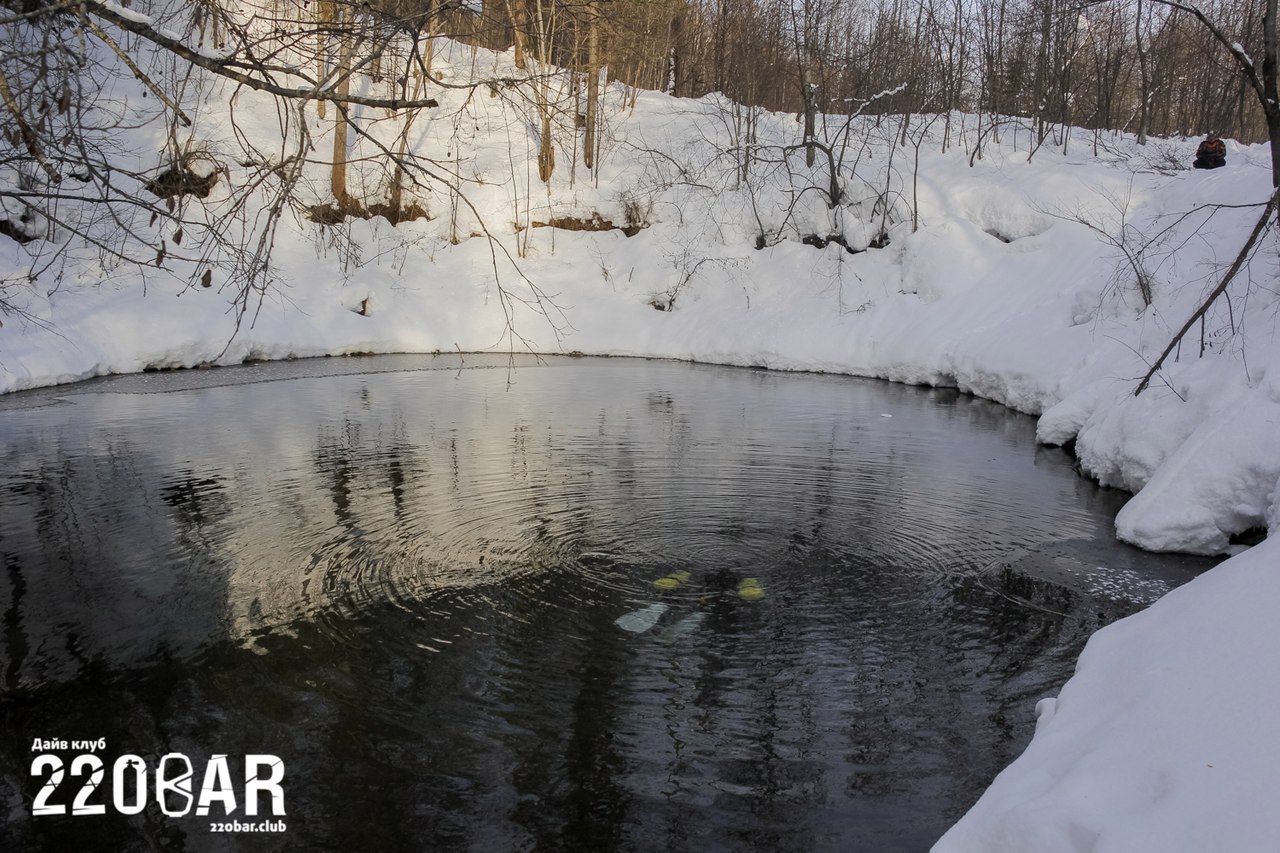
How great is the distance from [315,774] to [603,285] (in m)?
25.2

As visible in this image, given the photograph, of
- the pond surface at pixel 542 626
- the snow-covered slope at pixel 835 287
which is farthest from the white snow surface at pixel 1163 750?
the snow-covered slope at pixel 835 287

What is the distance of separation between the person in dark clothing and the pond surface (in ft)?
49.7

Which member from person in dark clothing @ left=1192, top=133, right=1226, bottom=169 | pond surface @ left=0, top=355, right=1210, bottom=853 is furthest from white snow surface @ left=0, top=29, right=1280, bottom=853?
pond surface @ left=0, top=355, right=1210, bottom=853

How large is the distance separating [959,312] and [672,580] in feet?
56.2

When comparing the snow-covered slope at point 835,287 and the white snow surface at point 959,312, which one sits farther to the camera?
the snow-covered slope at point 835,287

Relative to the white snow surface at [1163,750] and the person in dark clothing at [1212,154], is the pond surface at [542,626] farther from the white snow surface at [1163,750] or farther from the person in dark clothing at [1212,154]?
the person in dark clothing at [1212,154]

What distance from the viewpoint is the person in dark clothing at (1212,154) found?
79.0 feet

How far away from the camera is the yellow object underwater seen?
775 centimetres

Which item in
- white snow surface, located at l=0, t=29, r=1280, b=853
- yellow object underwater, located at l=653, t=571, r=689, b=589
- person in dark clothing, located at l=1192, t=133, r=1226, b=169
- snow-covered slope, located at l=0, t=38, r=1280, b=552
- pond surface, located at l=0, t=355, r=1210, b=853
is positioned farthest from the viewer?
person in dark clothing, located at l=1192, t=133, r=1226, b=169

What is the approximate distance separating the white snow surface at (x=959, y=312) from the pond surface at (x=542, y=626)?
112 centimetres

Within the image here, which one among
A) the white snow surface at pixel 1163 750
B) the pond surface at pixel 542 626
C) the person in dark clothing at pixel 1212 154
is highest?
the person in dark clothing at pixel 1212 154

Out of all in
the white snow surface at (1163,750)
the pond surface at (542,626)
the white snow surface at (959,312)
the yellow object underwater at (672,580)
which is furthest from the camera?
the yellow object underwater at (672,580)

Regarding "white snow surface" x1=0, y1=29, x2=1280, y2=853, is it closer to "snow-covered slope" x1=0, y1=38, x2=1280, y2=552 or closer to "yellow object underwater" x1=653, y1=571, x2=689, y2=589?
"snow-covered slope" x1=0, y1=38, x2=1280, y2=552

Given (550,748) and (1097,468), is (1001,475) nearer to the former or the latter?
(1097,468)
